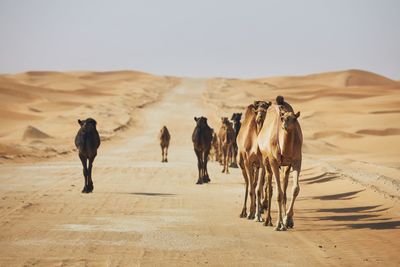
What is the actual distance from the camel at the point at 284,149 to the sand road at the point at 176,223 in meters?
0.43

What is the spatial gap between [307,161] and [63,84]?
130206 mm

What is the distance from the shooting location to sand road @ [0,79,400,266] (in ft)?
38.7

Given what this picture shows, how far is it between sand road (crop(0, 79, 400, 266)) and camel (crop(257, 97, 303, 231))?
427 mm

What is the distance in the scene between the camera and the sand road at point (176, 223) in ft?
38.7

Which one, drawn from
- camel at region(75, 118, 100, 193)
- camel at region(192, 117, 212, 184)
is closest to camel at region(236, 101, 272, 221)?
camel at region(75, 118, 100, 193)

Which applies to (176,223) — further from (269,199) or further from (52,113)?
(52,113)

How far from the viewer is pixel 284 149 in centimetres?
1497

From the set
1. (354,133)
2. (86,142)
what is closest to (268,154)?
(86,142)

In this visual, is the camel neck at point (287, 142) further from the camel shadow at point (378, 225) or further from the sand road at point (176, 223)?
the camel shadow at point (378, 225)

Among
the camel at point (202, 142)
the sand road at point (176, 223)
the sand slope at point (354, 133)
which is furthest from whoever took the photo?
the sand slope at point (354, 133)

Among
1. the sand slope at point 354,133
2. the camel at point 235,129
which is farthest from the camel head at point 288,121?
the camel at point 235,129

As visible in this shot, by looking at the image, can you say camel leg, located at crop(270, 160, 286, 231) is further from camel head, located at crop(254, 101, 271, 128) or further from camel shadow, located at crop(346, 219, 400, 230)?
camel head, located at crop(254, 101, 271, 128)

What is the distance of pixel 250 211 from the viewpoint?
16578mm

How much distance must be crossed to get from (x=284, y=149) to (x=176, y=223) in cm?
266
